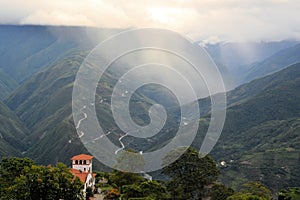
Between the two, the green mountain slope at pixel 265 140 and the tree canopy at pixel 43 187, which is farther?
the green mountain slope at pixel 265 140

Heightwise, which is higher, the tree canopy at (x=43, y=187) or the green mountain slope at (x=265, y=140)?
the green mountain slope at (x=265, y=140)

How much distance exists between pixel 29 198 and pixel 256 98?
176232mm

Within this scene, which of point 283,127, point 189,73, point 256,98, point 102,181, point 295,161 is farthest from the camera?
point 256,98

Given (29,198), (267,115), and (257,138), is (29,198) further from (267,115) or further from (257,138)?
(267,115)

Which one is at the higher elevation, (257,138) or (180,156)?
(257,138)

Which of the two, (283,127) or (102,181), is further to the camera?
(283,127)

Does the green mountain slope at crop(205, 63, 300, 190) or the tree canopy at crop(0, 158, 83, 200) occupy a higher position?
the green mountain slope at crop(205, 63, 300, 190)

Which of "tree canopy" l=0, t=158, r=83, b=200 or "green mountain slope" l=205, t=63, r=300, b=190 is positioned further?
"green mountain slope" l=205, t=63, r=300, b=190

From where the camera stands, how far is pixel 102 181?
138 feet

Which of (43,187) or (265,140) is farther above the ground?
(265,140)

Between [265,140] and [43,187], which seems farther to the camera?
[265,140]

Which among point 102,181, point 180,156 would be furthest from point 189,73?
point 102,181

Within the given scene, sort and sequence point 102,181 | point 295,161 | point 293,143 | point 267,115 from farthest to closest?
point 267,115 < point 293,143 < point 295,161 < point 102,181

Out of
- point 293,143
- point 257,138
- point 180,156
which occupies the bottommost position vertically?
point 180,156
